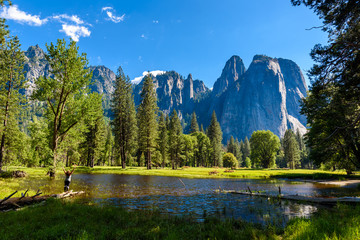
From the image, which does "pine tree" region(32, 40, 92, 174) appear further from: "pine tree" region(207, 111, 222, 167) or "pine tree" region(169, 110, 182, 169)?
"pine tree" region(207, 111, 222, 167)

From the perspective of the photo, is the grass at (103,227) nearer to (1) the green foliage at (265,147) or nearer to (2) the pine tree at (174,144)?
(2) the pine tree at (174,144)

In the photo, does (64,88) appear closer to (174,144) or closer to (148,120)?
(148,120)

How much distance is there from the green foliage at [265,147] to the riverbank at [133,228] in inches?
3226

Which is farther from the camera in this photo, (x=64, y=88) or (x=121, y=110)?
(x=121, y=110)

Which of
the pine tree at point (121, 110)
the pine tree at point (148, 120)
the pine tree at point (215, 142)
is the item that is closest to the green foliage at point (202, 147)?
the pine tree at point (215, 142)

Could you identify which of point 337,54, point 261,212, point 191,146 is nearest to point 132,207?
point 261,212

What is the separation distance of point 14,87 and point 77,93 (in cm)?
1494

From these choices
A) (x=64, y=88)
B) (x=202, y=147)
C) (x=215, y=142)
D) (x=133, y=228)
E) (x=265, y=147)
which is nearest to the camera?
(x=133, y=228)

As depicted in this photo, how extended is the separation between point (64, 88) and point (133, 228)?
2206cm

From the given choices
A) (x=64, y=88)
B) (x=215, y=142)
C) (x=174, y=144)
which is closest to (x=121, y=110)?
(x=174, y=144)

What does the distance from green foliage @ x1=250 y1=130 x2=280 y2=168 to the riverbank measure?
81935 mm

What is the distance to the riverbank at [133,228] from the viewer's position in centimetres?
652

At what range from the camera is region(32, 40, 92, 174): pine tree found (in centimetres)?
2347

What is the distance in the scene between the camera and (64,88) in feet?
78.8
